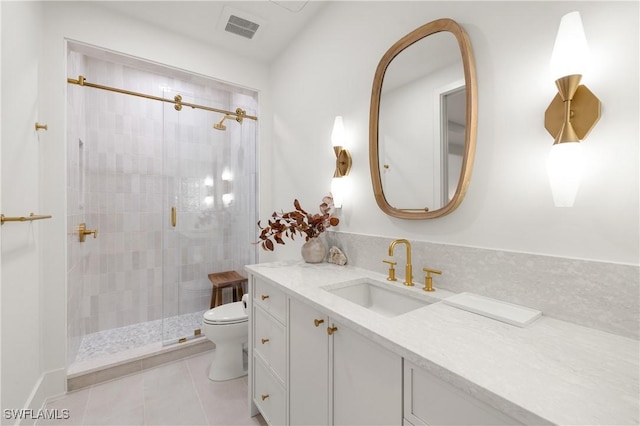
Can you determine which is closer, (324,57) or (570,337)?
Result: (570,337)

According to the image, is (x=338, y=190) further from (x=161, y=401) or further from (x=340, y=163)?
(x=161, y=401)

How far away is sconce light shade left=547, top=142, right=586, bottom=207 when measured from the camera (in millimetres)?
822

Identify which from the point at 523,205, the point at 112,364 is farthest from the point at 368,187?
the point at 112,364

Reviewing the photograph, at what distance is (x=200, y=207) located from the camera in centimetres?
253

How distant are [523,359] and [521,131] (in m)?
0.76

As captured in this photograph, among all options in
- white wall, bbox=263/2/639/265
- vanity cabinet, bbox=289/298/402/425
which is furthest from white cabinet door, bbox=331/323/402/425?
white wall, bbox=263/2/639/265

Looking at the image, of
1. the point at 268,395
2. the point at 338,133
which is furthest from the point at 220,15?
the point at 268,395

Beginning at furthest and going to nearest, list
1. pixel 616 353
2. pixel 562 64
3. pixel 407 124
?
pixel 407 124
pixel 562 64
pixel 616 353

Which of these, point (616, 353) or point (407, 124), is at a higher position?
point (407, 124)

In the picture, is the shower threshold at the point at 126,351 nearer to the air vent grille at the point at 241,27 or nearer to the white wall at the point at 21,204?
the white wall at the point at 21,204

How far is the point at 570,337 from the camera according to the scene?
77 cm

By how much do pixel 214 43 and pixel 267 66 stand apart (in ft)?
1.69

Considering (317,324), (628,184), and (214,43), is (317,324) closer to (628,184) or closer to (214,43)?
(628,184)

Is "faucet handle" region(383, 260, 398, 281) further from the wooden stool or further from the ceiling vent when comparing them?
the ceiling vent
